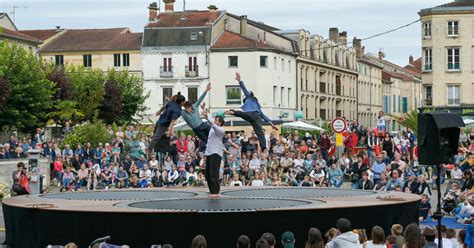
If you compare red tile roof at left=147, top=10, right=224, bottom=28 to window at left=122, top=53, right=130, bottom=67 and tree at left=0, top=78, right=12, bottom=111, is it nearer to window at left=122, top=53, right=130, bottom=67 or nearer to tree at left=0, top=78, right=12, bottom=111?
window at left=122, top=53, right=130, bottom=67

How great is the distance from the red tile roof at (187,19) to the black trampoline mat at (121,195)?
57981 mm

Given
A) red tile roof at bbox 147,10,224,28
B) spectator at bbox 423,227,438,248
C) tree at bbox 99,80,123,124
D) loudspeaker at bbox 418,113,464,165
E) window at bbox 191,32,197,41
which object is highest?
red tile roof at bbox 147,10,224,28

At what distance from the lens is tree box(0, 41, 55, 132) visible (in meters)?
58.2

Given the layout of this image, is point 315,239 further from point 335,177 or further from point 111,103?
point 111,103

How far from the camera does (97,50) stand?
8569cm

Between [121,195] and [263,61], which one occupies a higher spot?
[263,61]

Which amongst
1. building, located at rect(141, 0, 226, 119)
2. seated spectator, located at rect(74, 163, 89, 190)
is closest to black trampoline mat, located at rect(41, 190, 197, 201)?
seated spectator, located at rect(74, 163, 89, 190)

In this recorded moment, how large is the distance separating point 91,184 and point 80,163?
2.53m

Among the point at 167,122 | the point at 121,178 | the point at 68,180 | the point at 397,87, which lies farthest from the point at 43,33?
the point at 167,122

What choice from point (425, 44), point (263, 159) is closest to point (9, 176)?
point (263, 159)

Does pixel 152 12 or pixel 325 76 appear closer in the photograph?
pixel 152 12

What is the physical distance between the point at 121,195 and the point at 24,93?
3780 centimetres

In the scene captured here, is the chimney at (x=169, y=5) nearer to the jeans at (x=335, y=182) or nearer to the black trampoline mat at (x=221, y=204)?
the jeans at (x=335, y=182)

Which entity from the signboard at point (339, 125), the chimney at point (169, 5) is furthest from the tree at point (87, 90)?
the signboard at point (339, 125)
